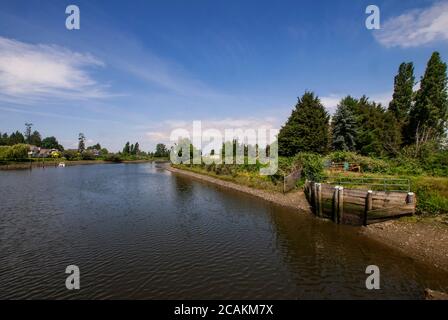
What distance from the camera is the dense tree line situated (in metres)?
44.2

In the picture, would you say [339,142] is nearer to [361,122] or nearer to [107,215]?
[361,122]

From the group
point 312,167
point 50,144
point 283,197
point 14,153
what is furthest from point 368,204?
point 50,144

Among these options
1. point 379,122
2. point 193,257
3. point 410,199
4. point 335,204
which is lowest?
point 193,257

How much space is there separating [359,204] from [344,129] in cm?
3185

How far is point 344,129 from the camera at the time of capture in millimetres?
49688

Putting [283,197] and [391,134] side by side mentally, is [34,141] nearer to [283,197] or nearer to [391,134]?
[283,197]

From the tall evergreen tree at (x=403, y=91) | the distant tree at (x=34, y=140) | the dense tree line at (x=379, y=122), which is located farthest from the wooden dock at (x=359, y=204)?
the distant tree at (x=34, y=140)

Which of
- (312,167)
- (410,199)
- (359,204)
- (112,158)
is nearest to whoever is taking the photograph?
(410,199)

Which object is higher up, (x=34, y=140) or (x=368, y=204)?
(x=34, y=140)

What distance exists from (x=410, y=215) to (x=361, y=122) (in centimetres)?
3993

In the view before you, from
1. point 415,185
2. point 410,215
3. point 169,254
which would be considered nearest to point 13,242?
point 169,254

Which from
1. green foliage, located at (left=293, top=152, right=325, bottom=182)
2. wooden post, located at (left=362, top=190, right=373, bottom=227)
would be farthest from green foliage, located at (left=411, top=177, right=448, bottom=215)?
green foliage, located at (left=293, top=152, right=325, bottom=182)

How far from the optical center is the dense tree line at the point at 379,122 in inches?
1738

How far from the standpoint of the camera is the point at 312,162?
31.9m
